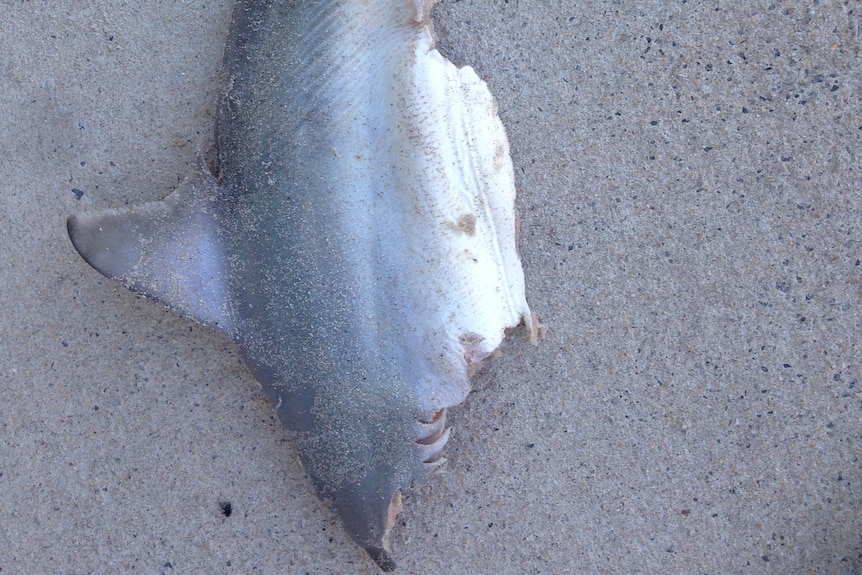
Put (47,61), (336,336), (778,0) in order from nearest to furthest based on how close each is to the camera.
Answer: (336,336), (778,0), (47,61)

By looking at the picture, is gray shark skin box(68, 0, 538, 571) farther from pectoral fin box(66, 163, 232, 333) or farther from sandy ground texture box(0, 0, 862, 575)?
sandy ground texture box(0, 0, 862, 575)

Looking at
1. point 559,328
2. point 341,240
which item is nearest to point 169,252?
point 341,240

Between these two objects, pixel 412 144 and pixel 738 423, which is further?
pixel 738 423

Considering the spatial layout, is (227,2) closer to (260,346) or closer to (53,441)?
(260,346)

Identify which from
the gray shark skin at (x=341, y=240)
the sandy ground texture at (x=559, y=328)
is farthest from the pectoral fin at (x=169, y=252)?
the sandy ground texture at (x=559, y=328)

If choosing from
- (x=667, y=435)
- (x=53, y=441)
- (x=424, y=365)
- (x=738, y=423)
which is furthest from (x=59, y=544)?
(x=738, y=423)

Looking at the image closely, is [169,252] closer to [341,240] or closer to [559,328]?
[341,240]
